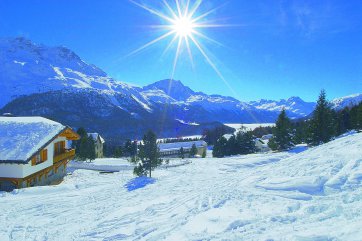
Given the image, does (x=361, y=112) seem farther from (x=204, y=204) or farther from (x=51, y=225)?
(x=51, y=225)

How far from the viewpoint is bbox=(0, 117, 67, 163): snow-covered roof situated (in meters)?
24.2

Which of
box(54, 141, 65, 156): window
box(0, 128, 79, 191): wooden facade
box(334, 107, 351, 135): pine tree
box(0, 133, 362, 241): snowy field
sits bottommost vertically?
box(0, 133, 362, 241): snowy field

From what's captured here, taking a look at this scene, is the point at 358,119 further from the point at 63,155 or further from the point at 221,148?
the point at 63,155

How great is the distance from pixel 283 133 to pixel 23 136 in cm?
4147

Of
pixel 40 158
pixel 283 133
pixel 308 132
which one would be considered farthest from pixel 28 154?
pixel 283 133

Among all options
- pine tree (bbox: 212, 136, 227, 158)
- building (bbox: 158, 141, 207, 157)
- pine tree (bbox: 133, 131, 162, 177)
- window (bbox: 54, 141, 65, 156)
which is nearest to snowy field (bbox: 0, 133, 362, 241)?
pine tree (bbox: 133, 131, 162, 177)

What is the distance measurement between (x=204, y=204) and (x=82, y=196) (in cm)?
923

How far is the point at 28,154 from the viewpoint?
79.8 ft

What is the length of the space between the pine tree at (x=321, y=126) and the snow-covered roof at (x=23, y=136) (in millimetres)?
34221

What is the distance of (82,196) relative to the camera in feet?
61.8

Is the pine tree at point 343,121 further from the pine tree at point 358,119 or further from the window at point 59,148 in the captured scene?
the window at point 59,148

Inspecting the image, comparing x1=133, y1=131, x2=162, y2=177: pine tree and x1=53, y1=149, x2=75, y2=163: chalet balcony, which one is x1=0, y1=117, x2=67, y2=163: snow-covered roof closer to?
x1=53, y1=149, x2=75, y2=163: chalet balcony

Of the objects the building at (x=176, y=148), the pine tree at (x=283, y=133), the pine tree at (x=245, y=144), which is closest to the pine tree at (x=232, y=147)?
the pine tree at (x=245, y=144)

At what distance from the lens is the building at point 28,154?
2397 cm
